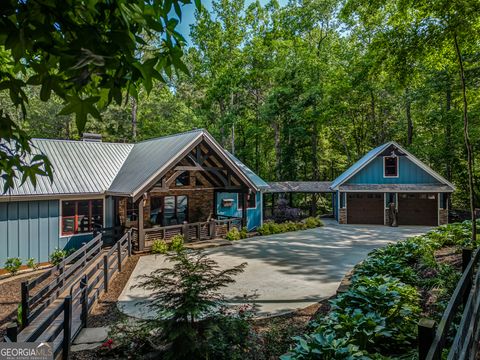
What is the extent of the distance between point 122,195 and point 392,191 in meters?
16.2

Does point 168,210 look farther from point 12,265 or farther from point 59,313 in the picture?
point 59,313

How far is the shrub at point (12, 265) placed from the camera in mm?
10008

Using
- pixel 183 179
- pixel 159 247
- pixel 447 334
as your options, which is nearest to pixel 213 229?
pixel 183 179

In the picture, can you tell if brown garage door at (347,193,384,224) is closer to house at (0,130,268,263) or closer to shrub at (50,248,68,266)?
house at (0,130,268,263)

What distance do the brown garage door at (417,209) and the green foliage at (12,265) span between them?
20363mm

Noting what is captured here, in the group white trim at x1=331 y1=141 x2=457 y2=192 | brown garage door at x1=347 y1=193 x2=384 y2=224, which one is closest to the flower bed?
white trim at x1=331 y1=141 x2=457 y2=192

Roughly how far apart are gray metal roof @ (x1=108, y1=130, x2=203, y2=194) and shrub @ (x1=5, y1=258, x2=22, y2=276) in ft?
12.6

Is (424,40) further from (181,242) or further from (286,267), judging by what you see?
(181,242)

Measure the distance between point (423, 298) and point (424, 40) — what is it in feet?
21.0

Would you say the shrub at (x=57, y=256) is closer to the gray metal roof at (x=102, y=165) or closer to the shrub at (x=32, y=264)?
the shrub at (x=32, y=264)

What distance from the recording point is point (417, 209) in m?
20.1

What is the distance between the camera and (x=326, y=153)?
31891mm

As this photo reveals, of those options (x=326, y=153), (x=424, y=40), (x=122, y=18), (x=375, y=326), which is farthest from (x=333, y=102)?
(x=122, y=18)

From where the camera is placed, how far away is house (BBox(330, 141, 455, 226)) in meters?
19.7
